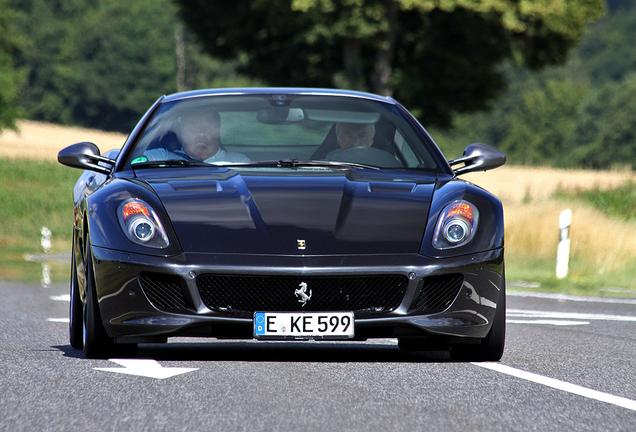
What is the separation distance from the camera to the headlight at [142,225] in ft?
18.7

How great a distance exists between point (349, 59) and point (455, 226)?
30.6 metres

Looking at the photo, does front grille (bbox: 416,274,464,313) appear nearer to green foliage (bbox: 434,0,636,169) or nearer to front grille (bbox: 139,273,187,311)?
front grille (bbox: 139,273,187,311)

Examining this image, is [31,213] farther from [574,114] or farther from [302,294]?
[574,114]

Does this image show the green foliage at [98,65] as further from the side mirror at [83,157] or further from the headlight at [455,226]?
the headlight at [455,226]

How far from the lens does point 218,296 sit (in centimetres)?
566

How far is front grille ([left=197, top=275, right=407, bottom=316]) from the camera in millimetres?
5602

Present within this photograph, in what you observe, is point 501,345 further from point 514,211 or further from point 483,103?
point 483,103

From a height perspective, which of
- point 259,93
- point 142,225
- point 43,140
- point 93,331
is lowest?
point 43,140

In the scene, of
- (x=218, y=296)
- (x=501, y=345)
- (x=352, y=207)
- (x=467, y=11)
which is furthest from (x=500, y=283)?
(x=467, y=11)

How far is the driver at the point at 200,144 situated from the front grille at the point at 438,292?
1.54m

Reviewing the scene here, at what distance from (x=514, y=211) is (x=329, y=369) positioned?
47.0 ft

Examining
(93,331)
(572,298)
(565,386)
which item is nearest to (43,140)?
(572,298)

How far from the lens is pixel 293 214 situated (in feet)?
19.0

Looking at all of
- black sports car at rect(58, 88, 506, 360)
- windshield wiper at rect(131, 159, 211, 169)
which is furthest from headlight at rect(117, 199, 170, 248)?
windshield wiper at rect(131, 159, 211, 169)
